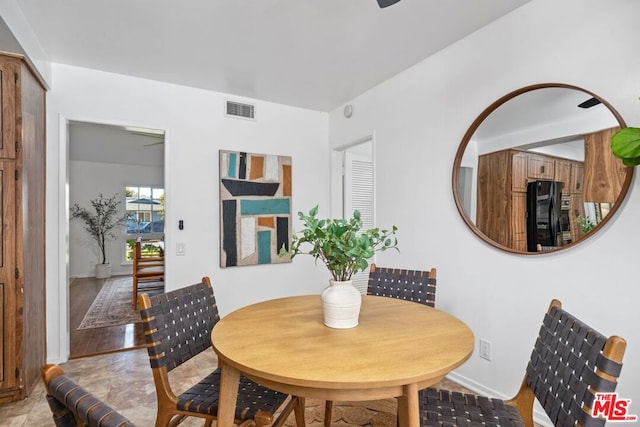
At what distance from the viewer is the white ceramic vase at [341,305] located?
141cm

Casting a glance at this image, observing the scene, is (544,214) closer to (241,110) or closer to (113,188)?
(241,110)

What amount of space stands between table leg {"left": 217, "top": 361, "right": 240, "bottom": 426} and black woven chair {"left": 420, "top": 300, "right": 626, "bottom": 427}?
0.70m

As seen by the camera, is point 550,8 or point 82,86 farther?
point 82,86

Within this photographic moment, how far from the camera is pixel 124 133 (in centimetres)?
587

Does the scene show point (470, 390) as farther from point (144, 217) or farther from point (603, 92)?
point (144, 217)

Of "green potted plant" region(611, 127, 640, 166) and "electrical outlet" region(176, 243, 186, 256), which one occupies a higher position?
"green potted plant" region(611, 127, 640, 166)

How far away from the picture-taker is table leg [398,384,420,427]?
1041 millimetres

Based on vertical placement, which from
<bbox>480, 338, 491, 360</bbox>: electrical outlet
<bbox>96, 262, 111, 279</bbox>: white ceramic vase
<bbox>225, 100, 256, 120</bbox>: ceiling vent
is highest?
<bbox>225, 100, 256, 120</bbox>: ceiling vent

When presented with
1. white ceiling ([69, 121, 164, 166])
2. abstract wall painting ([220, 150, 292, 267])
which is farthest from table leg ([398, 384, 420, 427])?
white ceiling ([69, 121, 164, 166])

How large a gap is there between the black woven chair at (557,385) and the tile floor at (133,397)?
32.7 inches

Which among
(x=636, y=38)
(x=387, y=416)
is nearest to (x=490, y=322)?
(x=387, y=416)

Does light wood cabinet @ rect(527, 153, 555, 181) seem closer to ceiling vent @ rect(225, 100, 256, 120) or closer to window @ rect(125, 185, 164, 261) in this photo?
ceiling vent @ rect(225, 100, 256, 120)

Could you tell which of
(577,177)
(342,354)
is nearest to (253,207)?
(342,354)

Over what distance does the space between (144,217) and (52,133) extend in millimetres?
5332
